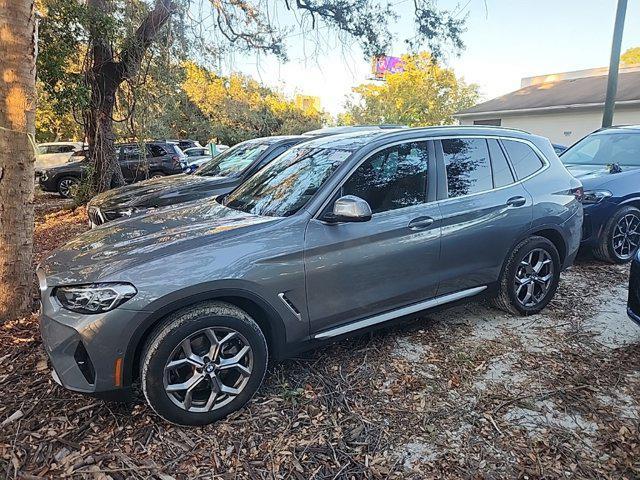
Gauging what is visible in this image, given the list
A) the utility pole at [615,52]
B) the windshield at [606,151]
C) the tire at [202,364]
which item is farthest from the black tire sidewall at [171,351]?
the utility pole at [615,52]

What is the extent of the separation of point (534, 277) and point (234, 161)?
521cm

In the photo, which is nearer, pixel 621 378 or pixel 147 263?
pixel 147 263

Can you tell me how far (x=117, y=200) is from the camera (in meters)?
6.48

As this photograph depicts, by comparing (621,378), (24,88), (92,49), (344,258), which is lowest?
(621,378)

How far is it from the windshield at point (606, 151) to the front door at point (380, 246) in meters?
4.35

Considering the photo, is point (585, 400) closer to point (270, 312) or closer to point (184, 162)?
point (270, 312)

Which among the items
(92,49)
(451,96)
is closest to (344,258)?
(92,49)

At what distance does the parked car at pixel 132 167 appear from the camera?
45.0ft

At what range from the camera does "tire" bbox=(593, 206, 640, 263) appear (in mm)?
5658

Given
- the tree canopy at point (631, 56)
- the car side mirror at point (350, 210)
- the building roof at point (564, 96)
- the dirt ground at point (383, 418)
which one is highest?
the tree canopy at point (631, 56)

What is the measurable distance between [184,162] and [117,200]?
9.68 meters

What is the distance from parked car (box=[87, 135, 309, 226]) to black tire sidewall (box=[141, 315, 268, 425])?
3.43 m

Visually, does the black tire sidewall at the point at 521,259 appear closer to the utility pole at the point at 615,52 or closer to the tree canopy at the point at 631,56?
the utility pole at the point at 615,52

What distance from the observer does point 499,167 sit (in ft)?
13.2
